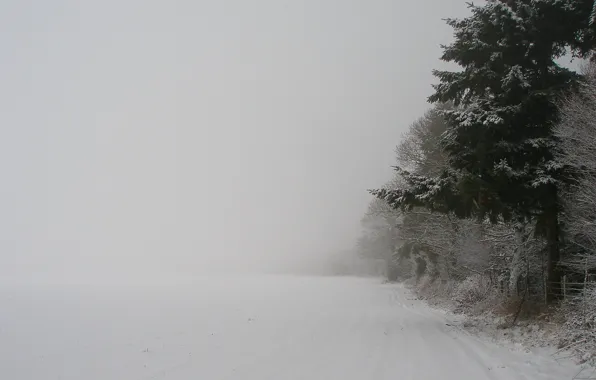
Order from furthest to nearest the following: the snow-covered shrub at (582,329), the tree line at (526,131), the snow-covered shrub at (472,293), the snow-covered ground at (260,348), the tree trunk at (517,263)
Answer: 1. the snow-covered shrub at (472,293)
2. the tree trunk at (517,263)
3. the tree line at (526,131)
4. the snow-covered ground at (260,348)
5. the snow-covered shrub at (582,329)

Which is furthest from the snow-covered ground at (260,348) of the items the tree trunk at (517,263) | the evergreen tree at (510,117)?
the evergreen tree at (510,117)

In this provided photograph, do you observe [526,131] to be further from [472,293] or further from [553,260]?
[472,293]

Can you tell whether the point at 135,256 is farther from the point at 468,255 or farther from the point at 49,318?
the point at 468,255

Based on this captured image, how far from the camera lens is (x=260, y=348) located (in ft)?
41.8

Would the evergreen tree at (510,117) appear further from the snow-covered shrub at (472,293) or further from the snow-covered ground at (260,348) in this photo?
the snow-covered shrub at (472,293)

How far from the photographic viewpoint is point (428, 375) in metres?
8.65

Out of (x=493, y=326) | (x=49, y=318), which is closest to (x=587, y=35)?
(x=493, y=326)

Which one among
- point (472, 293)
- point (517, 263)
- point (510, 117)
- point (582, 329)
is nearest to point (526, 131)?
point (510, 117)

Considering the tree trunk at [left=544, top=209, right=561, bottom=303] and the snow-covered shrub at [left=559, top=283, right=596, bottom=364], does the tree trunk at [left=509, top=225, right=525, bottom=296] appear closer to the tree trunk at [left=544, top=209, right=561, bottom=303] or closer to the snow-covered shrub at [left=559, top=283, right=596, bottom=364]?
the tree trunk at [left=544, top=209, right=561, bottom=303]

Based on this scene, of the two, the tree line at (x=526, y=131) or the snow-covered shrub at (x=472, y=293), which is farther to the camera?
the snow-covered shrub at (x=472, y=293)

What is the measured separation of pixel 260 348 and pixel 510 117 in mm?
11294

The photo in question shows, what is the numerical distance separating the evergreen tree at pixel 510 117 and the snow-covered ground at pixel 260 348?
15.3 feet

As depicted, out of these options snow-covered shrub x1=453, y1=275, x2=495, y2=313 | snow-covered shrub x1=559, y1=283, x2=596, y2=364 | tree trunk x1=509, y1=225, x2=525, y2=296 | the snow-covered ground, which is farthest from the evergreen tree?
snow-covered shrub x1=453, y1=275, x2=495, y2=313

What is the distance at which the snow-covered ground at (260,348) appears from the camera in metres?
9.26
